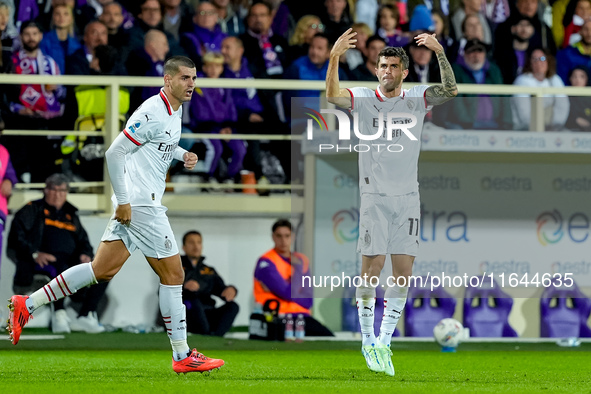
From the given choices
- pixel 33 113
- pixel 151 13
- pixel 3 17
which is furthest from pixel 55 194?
pixel 151 13

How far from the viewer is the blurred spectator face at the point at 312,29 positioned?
1212 cm

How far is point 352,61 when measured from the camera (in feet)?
39.7

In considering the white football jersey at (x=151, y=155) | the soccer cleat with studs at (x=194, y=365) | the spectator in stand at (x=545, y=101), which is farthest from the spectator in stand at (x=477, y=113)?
the soccer cleat with studs at (x=194, y=365)

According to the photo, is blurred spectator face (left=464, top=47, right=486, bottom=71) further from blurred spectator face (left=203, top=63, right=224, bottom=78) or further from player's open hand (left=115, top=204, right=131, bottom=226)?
player's open hand (left=115, top=204, right=131, bottom=226)

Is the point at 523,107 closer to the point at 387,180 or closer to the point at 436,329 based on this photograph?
the point at 436,329

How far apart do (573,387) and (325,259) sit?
3.93 m

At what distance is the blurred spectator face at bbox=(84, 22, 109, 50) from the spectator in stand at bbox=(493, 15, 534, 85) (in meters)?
4.58

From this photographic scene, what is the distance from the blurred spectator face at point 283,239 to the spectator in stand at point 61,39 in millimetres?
2957

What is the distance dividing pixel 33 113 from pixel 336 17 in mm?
3751

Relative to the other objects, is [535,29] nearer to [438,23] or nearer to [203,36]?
[438,23]

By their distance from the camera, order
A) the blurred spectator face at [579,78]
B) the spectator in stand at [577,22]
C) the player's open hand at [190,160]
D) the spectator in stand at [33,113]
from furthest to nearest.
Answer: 1. the spectator in stand at [577,22]
2. the blurred spectator face at [579,78]
3. the spectator in stand at [33,113]
4. the player's open hand at [190,160]

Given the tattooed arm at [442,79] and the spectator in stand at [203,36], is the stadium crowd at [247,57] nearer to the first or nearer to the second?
the spectator in stand at [203,36]

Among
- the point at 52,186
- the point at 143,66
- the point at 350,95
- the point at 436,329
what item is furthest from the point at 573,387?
the point at 143,66

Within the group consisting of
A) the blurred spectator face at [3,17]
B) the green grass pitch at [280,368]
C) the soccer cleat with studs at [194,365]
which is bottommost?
the green grass pitch at [280,368]
